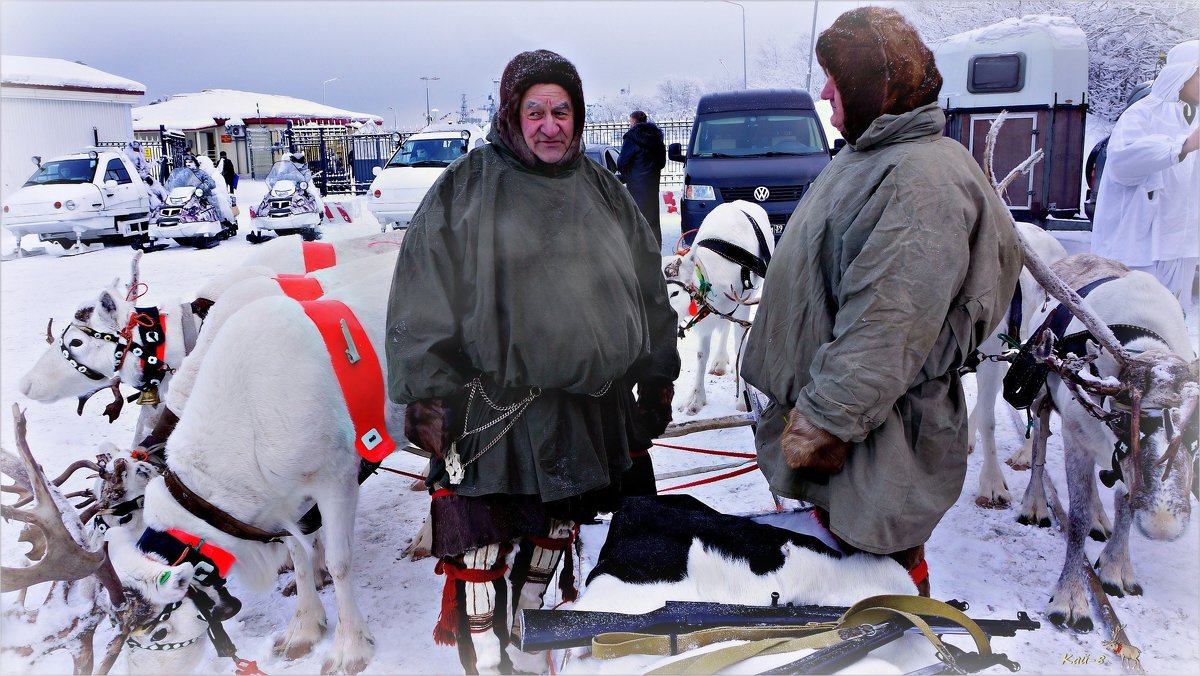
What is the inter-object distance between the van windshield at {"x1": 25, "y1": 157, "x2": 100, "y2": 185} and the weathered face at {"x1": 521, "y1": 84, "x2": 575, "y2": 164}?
668 inches

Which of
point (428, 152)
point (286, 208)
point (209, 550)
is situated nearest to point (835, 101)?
point (209, 550)

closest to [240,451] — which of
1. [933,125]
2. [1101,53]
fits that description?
[933,125]

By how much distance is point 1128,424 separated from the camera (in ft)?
8.98

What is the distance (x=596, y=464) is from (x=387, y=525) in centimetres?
250

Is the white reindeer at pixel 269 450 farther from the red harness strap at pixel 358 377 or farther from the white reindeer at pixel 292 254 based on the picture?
the white reindeer at pixel 292 254

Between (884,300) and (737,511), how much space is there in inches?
107

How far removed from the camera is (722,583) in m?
1.88

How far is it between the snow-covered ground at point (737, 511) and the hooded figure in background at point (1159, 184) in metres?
1.54

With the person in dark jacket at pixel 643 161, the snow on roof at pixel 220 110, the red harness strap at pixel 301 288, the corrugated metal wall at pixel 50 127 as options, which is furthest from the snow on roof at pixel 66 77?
the red harness strap at pixel 301 288

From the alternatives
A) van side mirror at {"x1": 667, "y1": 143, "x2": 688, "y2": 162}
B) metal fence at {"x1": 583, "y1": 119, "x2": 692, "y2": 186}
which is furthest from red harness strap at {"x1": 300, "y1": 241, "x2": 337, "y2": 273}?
metal fence at {"x1": 583, "y1": 119, "x2": 692, "y2": 186}

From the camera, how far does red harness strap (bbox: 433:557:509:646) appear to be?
248cm

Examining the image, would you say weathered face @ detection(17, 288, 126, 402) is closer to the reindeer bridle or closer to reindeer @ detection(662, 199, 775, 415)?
the reindeer bridle

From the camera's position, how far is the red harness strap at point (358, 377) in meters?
2.99

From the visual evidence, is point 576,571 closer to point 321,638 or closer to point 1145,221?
point 321,638
